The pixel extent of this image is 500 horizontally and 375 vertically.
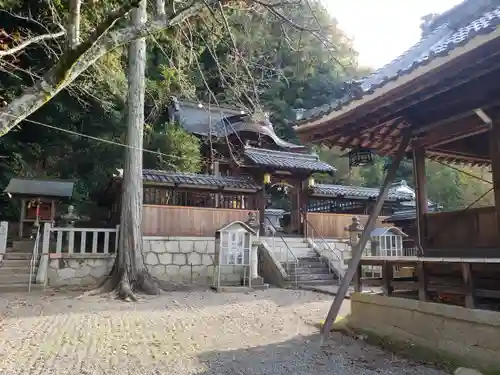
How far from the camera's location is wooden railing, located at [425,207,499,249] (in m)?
4.95

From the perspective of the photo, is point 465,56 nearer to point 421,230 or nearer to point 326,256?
point 421,230

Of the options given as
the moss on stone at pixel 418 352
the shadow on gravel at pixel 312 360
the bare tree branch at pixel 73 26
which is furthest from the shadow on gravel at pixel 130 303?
the bare tree branch at pixel 73 26

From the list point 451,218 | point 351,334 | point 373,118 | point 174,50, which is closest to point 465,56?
point 373,118

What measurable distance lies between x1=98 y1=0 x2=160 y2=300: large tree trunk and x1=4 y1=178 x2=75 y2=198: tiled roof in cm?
518

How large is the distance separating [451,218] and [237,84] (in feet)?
12.4

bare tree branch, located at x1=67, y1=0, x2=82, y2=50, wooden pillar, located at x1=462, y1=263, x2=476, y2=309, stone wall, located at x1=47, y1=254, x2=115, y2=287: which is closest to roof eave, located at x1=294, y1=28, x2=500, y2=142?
wooden pillar, located at x1=462, y1=263, x2=476, y2=309

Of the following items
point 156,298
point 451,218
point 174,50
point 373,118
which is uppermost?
point 174,50

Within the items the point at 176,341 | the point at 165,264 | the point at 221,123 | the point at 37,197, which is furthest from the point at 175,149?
the point at 176,341

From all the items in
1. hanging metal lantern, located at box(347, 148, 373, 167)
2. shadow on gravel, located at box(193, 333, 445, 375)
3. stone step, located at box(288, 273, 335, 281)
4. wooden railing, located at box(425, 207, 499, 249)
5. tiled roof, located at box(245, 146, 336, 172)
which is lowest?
shadow on gravel, located at box(193, 333, 445, 375)

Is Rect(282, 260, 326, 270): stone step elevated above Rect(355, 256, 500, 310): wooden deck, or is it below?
below

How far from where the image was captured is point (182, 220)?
1385 centimetres

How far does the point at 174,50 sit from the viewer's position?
9.28 m

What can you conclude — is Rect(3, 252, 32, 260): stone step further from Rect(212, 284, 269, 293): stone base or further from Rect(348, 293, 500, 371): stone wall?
Rect(348, 293, 500, 371): stone wall

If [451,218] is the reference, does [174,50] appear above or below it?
above
